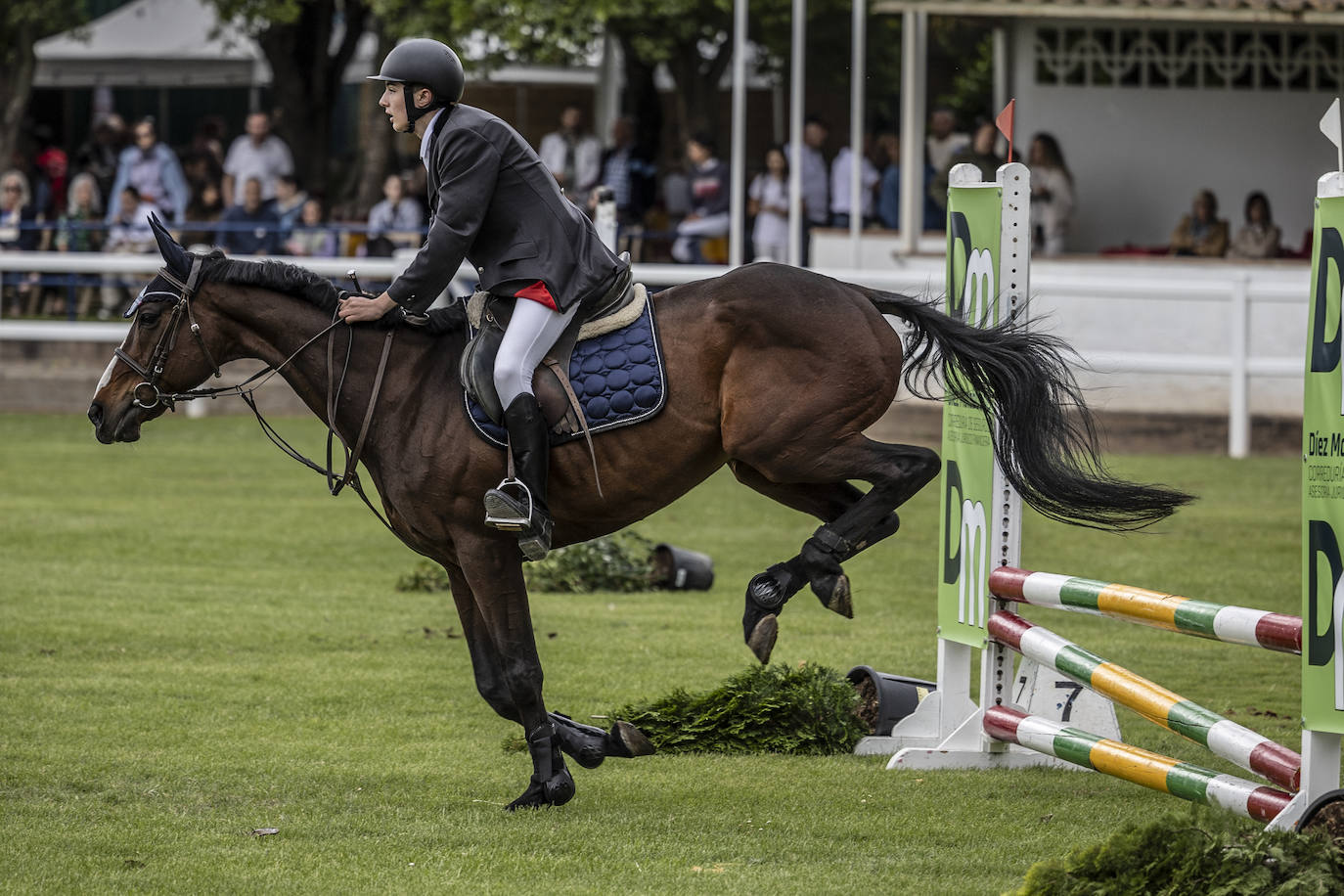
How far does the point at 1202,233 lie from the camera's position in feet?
60.6

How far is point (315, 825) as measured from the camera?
234 inches

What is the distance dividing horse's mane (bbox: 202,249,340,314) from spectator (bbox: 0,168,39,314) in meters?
14.1

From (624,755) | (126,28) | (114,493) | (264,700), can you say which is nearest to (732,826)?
(624,755)

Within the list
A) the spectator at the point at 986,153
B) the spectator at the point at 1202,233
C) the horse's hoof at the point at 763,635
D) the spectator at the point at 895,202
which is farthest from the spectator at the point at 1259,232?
the horse's hoof at the point at 763,635

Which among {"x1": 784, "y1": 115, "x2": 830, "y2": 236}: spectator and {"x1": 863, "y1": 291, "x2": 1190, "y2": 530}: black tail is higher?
{"x1": 784, "y1": 115, "x2": 830, "y2": 236}: spectator

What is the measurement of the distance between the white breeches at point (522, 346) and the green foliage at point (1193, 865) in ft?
7.94

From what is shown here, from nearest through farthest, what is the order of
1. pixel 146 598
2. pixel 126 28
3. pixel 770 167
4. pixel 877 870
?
pixel 877 870 → pixel 146 598 → pixel 770 167 → pixel 126 28

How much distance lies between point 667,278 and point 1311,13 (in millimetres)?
6658

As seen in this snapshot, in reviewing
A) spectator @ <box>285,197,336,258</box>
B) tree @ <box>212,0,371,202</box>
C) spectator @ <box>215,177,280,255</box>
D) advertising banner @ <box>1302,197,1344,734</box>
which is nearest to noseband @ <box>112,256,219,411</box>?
advertising banner @ <box>1302,197,1344,734</box>

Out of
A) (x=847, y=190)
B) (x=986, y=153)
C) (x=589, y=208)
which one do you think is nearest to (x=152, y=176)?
(x=589, y=208)

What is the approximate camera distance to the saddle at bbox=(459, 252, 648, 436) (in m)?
6.12

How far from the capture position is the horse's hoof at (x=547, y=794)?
20.1ft

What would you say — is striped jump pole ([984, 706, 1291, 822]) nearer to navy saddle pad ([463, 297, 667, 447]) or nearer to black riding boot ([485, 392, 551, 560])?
navy saddle pad ([463, 297, 667, 447])

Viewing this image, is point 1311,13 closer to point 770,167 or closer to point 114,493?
point 770,167
